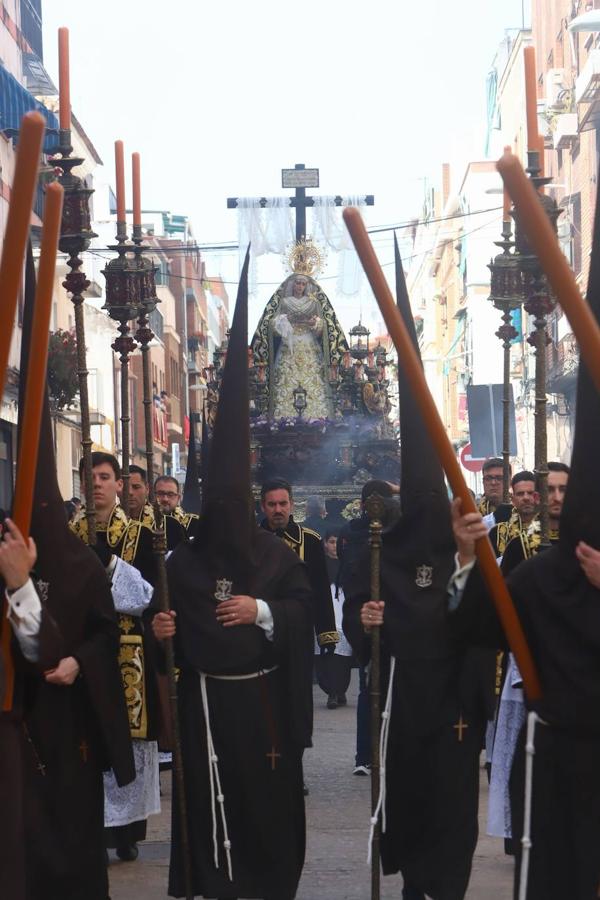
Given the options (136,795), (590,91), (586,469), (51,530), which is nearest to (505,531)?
(136,795)

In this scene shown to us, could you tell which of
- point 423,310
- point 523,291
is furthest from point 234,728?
point 423,310

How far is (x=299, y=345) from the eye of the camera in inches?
1268

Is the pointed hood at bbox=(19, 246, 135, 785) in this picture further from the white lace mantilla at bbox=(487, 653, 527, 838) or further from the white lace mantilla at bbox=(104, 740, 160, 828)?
the white lace mantilla at bbox=(487, 653, 527, 838)

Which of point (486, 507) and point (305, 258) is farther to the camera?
point (305, 258)

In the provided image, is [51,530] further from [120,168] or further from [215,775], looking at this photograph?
[120,168]

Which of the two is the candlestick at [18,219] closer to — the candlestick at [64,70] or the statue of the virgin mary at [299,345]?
the candlestick at [64,70]

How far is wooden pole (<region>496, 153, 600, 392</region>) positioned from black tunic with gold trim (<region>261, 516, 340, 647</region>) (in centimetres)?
650

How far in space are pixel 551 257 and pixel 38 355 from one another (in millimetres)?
1641

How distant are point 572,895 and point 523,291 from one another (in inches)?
244

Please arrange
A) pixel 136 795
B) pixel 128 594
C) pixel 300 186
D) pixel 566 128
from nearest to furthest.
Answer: pixel 128 594 → pixel 136 795 → pixel 300 186 → pixel 566 128

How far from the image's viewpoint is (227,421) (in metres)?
7.30

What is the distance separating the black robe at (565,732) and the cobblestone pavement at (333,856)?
9.22ft

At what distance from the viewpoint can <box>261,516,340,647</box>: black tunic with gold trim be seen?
1122 centimetres

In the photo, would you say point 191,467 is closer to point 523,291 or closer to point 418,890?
point 523,291
